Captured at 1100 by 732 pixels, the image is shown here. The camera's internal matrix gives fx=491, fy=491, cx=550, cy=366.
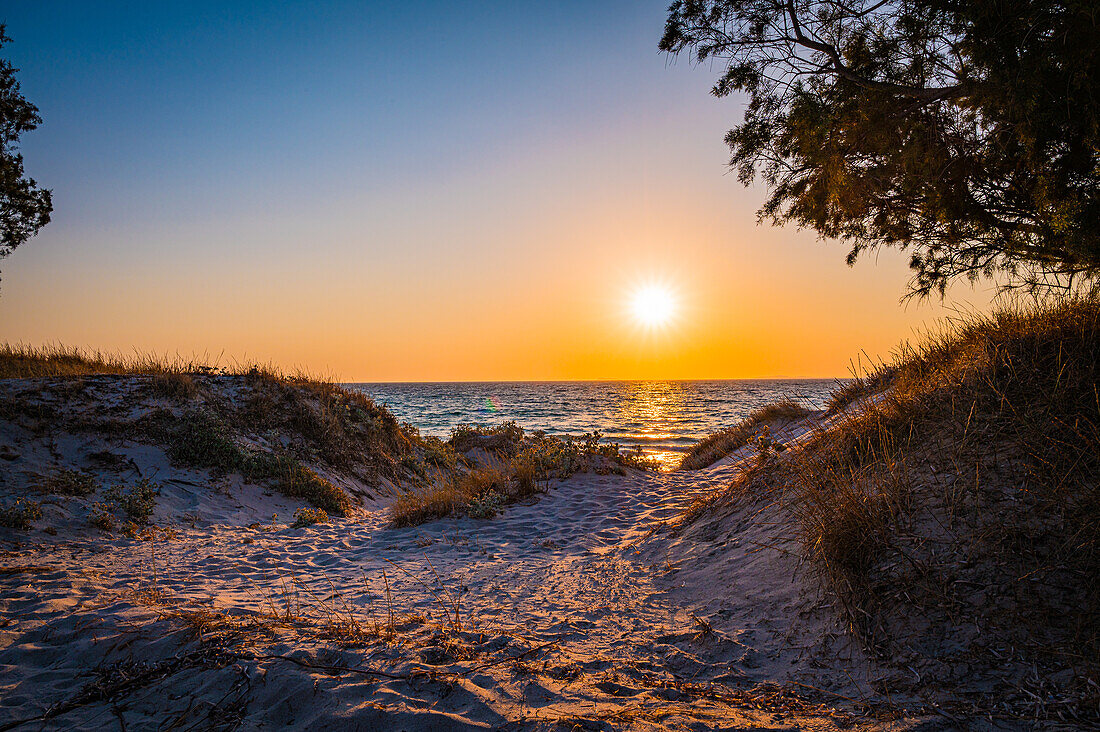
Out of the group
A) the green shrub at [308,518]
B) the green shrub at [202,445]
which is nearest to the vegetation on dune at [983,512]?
the green shrub at [308,518]

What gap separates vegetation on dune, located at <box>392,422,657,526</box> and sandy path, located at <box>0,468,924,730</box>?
1807mm

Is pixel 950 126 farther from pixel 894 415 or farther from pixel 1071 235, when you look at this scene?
pixel 894 415

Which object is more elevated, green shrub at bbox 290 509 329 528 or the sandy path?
the sandy path

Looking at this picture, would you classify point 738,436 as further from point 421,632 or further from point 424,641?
point 424,641

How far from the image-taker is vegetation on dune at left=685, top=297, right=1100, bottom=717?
110 inches

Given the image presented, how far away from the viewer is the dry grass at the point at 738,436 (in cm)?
1227

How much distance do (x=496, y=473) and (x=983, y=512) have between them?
23.2 feet

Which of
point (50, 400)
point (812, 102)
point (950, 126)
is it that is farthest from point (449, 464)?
point (950, 126)

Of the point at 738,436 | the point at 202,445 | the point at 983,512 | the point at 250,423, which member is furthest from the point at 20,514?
the point at 738,436

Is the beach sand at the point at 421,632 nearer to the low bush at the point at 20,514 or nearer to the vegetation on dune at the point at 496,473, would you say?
the low bush at the point at 20,514

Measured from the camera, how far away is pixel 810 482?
4.21m

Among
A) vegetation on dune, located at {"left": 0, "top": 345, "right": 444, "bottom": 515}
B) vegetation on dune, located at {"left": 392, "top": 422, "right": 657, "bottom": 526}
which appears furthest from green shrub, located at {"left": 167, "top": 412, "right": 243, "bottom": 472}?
vegetation on dune, located at {"left": 392, "top": 422, "right": 657, "bottom": 526}

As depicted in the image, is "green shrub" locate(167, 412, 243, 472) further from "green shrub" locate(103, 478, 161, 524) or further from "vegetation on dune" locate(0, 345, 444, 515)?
"green shrub" locate(103, 478, 161, 524)

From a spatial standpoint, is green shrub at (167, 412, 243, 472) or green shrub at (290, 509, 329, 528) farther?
green shrub at (167, 412, 243, 472)
